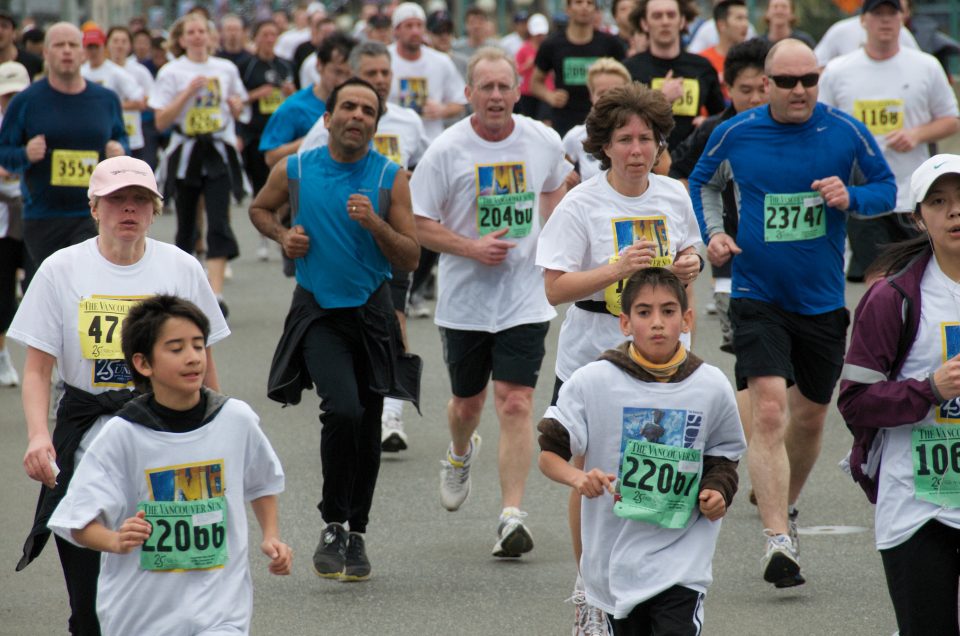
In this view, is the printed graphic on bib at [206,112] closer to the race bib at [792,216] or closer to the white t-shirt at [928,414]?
the race bib at [792,216]

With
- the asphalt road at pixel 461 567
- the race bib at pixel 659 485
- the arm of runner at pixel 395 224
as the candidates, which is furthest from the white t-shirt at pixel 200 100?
the race bib at pixel 659 485

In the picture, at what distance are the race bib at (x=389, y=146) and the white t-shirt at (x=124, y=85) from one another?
6092 millimetres

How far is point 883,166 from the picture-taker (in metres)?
7.27

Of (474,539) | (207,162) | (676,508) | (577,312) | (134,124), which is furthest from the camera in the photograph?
(134,124)

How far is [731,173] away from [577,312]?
44.0 inches

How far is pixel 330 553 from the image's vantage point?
23.4ft

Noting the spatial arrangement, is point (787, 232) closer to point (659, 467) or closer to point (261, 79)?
point (659, 467)

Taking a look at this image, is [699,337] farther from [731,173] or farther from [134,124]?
[134,124]

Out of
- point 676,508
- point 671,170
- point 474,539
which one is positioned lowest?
point 474,539

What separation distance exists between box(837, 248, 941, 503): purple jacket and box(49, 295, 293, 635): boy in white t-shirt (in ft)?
5.55

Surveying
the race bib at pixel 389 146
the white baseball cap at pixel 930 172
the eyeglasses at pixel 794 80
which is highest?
the eyeglasses at pixel 794 80

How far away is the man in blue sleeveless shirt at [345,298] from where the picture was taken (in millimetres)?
7109

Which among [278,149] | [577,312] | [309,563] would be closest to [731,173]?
[577,312]

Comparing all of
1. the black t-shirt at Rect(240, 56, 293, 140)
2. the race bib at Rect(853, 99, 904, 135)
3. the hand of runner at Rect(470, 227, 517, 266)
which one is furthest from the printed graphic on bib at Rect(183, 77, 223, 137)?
the hand of runner at Rect(470, 227, 517, 266)
